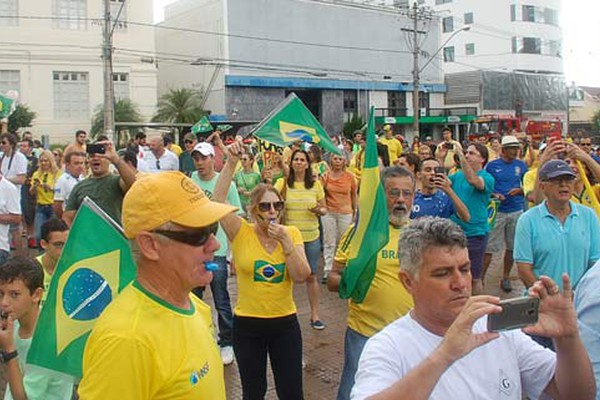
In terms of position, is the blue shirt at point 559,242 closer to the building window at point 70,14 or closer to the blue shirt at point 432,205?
the blue shirt at point 432,205

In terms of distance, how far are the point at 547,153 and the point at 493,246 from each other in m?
3.82

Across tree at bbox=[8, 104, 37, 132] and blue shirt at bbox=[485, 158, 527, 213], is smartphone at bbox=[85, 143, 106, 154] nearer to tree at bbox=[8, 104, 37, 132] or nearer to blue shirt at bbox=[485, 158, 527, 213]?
blue shirt at bbox=[485, 158, 527, 213]

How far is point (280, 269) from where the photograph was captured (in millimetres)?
4277

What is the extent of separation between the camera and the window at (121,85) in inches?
1574

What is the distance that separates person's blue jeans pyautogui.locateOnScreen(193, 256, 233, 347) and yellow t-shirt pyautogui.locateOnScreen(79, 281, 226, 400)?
3.73 m

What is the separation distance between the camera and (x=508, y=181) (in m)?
8.50

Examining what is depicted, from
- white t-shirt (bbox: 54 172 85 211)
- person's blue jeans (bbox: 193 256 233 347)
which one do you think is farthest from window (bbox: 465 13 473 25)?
person's blue jeans (bbox: 193 256 233 347)

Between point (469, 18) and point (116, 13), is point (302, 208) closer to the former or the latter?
point (116, 13)

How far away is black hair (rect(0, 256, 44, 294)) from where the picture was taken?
3.21m

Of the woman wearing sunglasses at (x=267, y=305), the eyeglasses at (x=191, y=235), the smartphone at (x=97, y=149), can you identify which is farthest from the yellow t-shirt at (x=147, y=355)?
the smartphone at (x=97, y=149)

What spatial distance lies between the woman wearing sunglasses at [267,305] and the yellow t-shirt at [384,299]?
20.8 inches

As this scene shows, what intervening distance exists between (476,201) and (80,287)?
548cm

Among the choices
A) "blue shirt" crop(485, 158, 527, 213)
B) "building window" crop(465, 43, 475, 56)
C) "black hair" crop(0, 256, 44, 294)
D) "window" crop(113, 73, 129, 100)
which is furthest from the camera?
"building window" crop(465, 43, 475, 56)

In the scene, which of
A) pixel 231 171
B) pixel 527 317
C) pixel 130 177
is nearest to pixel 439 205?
pixel 231 171
